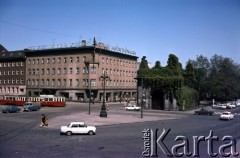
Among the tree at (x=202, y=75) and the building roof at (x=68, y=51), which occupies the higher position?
the building roof at (x=68, y=51)

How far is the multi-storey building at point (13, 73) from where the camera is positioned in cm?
9488

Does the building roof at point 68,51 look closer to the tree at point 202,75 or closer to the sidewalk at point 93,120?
the tree at point 202,75

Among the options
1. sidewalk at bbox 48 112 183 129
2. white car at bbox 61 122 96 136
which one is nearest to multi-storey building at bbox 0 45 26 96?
sidewalk at bbox 48 112 183 129

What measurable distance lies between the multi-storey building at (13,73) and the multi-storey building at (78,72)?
99.6 inches

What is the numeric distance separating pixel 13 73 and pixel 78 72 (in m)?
26.3

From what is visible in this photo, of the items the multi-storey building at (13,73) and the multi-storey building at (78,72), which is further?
the multi-storey building at (13,73)

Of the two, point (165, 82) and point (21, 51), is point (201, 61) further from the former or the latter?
point (21, 51)

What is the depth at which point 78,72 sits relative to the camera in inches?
3260

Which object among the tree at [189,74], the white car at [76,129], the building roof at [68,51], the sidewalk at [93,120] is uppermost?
the building roof at [68,51]

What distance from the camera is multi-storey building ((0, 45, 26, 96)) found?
94875mm

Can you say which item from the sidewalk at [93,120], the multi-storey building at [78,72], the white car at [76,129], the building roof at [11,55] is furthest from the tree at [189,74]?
the white car at [76,129]

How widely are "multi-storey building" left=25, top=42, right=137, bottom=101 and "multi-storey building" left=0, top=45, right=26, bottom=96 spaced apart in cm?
253

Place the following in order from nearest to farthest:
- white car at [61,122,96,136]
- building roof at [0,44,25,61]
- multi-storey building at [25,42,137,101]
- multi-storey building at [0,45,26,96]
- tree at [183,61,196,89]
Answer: white car at [61,122,96,136] → tree at [183,61,196,89] → multi-storey building at [25,42,137,101] → multi-storey building at [0,45,26,96] → building roof at [0,44,25,61]

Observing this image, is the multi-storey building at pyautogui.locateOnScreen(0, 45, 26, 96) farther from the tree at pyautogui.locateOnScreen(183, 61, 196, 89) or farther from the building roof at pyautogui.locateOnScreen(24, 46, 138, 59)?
the tree at pyautogui.locateOnScreen(183, 61, 196, 89)
